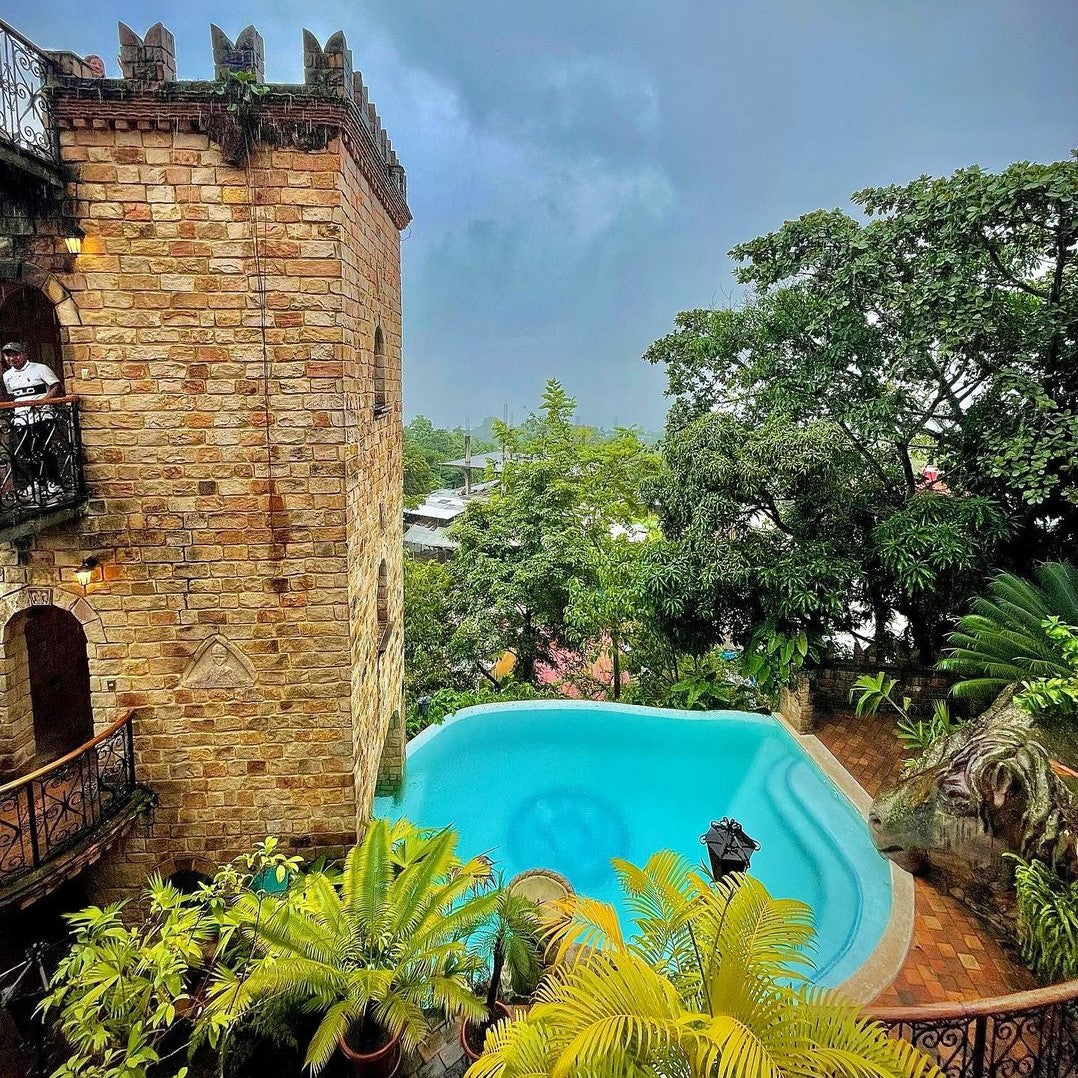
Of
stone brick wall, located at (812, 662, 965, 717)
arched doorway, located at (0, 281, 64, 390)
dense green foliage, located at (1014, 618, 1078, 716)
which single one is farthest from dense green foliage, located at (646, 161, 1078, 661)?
arched doorway, located at (0, 281, 64, 390)

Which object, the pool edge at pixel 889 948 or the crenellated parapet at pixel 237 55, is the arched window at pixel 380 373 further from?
the pool edge at pixel 889 948

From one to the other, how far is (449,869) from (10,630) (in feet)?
12.9

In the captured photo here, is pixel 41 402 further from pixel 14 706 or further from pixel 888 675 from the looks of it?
pixel 888 675

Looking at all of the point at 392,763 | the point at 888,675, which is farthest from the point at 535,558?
the point at 888,675

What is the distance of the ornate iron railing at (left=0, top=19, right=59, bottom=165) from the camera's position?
3.88 m

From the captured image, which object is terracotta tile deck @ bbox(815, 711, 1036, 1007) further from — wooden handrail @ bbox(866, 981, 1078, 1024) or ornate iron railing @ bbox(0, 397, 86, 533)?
ornate iron railing @ bbox(0, 397, 86, 533)

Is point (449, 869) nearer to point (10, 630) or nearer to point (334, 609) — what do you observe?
point (334, 609)

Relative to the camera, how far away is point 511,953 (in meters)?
4.43

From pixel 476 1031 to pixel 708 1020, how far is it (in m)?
2.32

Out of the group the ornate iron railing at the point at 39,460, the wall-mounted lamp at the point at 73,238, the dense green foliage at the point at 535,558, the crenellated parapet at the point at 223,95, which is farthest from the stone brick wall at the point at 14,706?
the dense green foliage at the point at 535,558

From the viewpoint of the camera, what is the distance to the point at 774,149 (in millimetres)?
52281

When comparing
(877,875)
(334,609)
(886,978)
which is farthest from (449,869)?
(877,875)

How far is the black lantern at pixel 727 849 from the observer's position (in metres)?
3.84

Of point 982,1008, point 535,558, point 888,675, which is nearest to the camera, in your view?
point 982,1008
